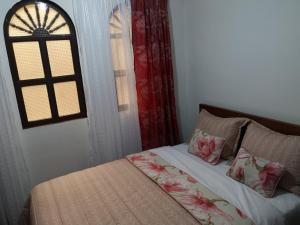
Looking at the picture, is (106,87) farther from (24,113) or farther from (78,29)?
(24,113)

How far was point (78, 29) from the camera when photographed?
2.26 m

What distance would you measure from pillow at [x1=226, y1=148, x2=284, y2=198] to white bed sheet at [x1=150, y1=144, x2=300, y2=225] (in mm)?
40

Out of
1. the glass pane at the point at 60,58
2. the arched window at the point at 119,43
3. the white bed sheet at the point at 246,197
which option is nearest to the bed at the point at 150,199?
the white bed sheet at the point at 246,197

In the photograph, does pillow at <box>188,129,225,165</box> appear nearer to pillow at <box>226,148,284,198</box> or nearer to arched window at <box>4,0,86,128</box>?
pillow at <box>226,148,284,198</box>

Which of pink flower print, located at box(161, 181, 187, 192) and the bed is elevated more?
pink flower print, located at box(161, 181, 187, 192)

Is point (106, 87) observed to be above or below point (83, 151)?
above

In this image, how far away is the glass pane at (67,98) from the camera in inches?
95.5

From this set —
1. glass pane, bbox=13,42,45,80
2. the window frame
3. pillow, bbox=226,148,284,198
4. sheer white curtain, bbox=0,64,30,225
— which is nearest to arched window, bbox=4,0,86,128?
glass pane, bbox=13,42,45,80

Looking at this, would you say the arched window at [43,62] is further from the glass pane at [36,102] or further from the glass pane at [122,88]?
the glass pane at [122,88]

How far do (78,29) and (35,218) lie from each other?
168 centimetres

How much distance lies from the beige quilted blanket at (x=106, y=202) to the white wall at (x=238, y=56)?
1192mm

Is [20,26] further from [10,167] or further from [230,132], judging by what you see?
[230,132]

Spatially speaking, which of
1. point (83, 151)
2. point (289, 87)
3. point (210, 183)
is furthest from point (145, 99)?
point (289, 87)

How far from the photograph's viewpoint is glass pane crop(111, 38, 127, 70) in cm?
244
